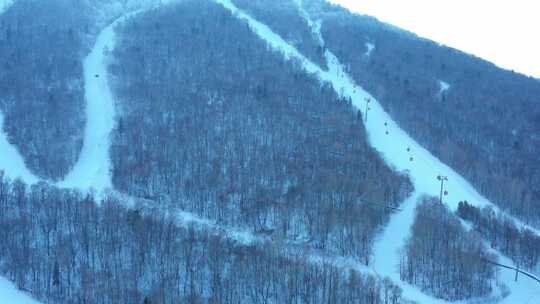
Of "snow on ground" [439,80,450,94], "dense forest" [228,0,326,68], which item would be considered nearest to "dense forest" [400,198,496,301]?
"snow on ground" [439,80,450,94]

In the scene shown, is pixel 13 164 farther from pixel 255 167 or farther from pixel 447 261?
pixel 447 261

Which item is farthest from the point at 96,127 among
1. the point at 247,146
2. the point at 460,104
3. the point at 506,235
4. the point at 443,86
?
the point at 443,86

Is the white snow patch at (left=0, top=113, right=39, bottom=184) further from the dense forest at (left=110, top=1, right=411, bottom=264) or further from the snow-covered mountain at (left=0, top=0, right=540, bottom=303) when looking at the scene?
the dense forest at (left=110, top=1, right=411, bottom=264)

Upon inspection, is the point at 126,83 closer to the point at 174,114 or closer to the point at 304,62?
the point at 174,114

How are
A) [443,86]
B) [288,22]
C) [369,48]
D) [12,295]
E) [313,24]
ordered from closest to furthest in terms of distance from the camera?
[12,295]
[443,86]
[369,48]
[288,22]
[313,24]

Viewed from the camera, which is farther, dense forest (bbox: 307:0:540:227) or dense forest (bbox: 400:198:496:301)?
dense forest (bbox: 307:0:540:227)
